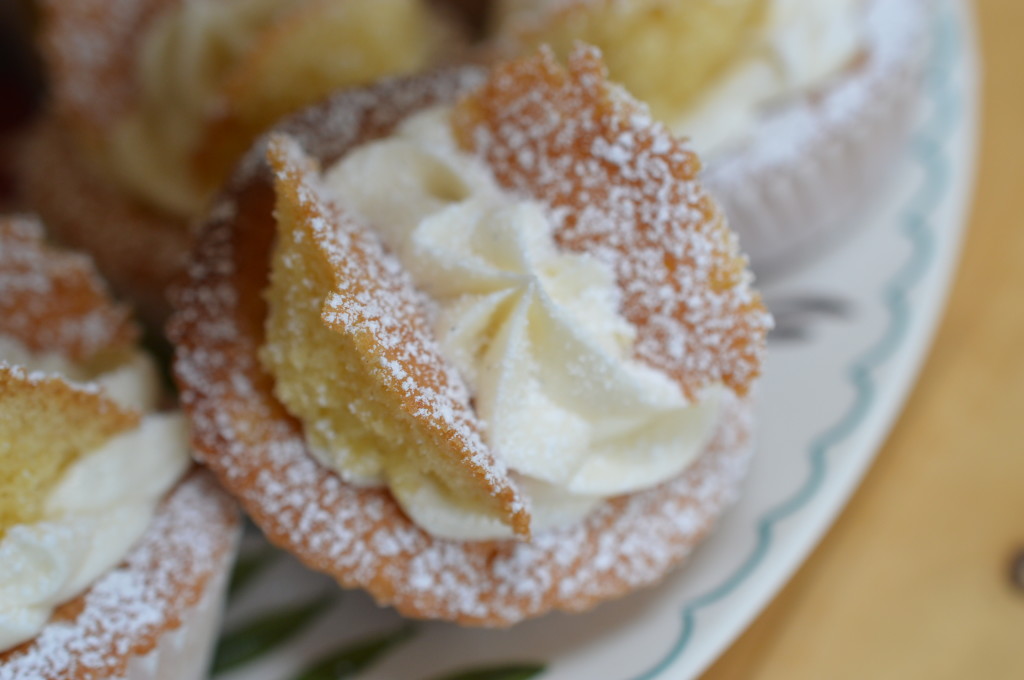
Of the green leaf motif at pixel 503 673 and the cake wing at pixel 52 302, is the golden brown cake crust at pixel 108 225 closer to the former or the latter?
the cake wing at pixel 52 302

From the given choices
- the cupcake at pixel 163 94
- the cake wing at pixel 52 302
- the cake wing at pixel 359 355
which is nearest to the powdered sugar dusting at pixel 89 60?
the cupcake at pixel 163 94

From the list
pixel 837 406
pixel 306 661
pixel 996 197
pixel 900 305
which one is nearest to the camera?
pixel 306 661

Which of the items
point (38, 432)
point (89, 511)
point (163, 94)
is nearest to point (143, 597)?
point (89, 511)

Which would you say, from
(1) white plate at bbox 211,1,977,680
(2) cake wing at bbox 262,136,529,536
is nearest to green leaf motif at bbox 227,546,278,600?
(1) white plate at bbox 211,1,977,680

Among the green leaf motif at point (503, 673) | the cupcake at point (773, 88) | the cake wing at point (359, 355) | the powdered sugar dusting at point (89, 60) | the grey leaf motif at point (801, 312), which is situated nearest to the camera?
the cake wing at point (359, 355)

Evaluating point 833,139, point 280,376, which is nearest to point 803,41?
point 833,139

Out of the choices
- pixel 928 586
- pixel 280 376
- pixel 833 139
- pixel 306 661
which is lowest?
pixel 306 661

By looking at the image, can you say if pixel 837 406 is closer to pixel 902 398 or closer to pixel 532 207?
pixel 902 398
